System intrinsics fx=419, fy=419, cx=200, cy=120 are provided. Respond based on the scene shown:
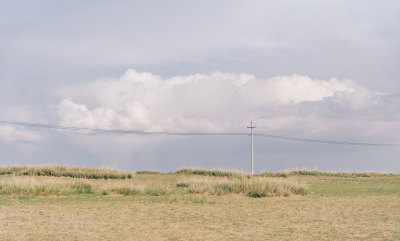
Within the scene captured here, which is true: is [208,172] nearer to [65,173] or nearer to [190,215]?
[65,173]

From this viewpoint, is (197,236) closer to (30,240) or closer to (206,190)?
(30,240)

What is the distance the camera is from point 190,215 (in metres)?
12.6

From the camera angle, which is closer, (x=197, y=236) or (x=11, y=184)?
(x=197, y=236)

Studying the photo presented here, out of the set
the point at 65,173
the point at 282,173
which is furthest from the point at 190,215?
the point at 282,173

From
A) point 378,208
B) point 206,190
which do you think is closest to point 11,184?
point 206,190

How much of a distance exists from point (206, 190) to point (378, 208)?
810cm

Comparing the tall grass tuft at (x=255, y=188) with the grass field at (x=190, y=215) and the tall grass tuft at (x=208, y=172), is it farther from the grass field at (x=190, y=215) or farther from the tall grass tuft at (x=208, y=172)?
the tall grass tuft at (x=208, y=172)

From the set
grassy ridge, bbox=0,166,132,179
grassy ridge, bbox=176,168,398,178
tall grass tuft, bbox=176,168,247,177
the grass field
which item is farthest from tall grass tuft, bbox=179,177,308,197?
grassy ridge, bbox=176,168,398,178

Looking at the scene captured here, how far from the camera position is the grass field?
975 cm

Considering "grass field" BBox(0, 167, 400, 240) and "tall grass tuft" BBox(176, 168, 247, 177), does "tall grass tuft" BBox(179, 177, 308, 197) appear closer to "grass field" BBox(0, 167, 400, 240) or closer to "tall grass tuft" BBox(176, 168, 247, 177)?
"grass field" BBox(0, 167, 400, 240)

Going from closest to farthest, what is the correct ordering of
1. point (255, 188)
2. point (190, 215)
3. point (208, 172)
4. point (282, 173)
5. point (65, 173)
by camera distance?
point (190, 215)
point (255, 188)
point (65, 173)
point (208, 172)
point (282, 173)

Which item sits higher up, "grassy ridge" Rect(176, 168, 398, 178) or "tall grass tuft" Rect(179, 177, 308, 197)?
"tall grass tuft" Rect(179, 177, 308, 197)

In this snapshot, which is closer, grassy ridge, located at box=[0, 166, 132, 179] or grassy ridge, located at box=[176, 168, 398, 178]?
grassy ridge, located at box=[0, 166, 132, 179]

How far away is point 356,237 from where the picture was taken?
30.6ft
